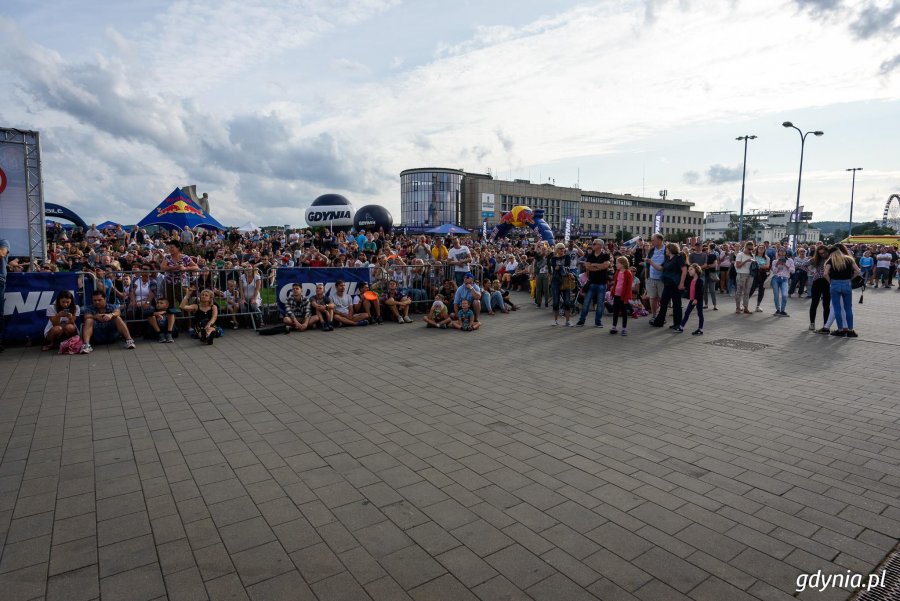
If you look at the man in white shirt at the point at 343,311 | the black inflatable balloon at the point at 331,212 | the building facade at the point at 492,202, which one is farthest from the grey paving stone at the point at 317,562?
the building facade at the point at 492,202

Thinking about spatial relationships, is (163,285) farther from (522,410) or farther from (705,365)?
(705,365)

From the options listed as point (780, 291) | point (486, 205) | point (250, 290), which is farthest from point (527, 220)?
point (486, 205)

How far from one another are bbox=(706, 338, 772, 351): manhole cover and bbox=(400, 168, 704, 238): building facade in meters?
106

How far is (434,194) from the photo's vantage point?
402 feet

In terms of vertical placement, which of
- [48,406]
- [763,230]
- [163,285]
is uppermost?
[763,230]

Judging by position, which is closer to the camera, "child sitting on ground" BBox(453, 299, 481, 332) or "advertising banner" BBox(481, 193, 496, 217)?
"child sitting on ground" BBox(453, 299, 481, 332)

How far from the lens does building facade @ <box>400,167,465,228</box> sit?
122 metres

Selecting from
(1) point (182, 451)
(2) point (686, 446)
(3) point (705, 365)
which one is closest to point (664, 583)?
(2) point (686, 446)

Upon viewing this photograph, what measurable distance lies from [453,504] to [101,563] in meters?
2.19

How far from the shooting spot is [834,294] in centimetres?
1039

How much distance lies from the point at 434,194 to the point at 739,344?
11631cm

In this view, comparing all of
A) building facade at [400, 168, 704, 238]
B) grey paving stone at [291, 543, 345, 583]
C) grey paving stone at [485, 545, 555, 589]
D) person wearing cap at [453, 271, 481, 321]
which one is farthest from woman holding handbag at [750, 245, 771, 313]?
building facade at [400, 168, 704, 238]
